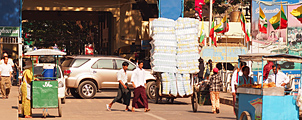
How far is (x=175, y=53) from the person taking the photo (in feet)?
70.7

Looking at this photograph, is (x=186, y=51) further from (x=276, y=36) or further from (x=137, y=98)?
(x=276, y=36)

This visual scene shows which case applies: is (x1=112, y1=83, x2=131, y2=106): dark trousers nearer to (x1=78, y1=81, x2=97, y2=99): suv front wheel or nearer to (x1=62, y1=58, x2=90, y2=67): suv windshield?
(x1=78, y1=81, x2=97, y2=99): suv front wheel

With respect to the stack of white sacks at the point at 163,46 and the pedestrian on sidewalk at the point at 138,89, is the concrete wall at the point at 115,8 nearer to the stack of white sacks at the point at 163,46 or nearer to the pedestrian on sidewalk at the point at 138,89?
the stack of white sacks at the point at 163,46

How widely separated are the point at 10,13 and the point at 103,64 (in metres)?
16.0

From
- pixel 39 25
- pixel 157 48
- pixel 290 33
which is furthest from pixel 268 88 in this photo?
pixel 39 25

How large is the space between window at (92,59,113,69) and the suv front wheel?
2.76 feet

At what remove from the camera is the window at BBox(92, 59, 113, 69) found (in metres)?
24.1

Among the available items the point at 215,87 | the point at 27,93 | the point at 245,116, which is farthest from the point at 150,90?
Result: the point at 245,116

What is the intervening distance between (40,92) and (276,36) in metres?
19.9

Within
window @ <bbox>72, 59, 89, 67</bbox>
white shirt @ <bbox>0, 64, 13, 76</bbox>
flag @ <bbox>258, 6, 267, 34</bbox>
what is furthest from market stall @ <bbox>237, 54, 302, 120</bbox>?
flag @ <bbox>258, 6, 267, 34</bbox>

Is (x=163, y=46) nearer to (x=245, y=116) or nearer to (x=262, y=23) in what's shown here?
(x=245, y=116)

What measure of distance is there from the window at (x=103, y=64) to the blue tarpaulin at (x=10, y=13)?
15.1 m

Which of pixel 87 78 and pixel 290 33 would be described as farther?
pixel 290 33

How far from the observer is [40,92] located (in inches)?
600
